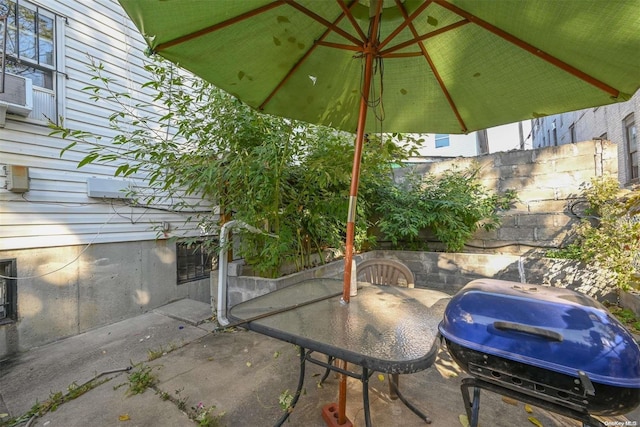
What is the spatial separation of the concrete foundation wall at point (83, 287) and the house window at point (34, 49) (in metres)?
1.58

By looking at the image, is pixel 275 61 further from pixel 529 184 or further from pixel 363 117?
pixel 529 184

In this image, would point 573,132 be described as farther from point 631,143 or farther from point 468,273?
point 468,273

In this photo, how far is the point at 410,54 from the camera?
165cm

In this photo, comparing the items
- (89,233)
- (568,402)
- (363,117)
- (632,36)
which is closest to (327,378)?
(568,402)

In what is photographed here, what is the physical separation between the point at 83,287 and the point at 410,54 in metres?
4.10

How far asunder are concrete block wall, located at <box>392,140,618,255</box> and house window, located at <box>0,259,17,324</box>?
5.23m

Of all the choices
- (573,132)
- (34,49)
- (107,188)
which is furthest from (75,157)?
(573,132)

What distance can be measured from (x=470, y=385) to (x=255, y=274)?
2.79 meters

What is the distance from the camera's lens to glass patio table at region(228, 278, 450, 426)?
3.29 ft

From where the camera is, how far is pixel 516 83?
1650 millimetres

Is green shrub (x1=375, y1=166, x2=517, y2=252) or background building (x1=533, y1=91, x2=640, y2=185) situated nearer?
green shrub (x1=375, y1=166, x2=517, y2=252)

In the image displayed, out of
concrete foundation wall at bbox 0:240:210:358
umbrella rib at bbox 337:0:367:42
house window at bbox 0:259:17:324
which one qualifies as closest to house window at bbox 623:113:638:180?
umbrella rib at bbox 337:0:367:42

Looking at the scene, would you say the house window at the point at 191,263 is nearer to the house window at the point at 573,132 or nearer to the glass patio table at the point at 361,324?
the glass patio table at the point at 361,324

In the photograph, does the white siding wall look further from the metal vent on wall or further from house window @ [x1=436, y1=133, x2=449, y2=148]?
house window @ [x1=436, y1=133, x2=449, y2=148]
